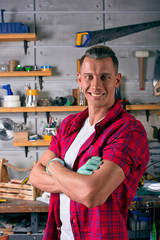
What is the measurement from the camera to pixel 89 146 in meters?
1.27

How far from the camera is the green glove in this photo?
1.13m

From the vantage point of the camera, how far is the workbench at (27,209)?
253 centimetres

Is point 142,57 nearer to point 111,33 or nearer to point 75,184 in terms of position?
point 111,33

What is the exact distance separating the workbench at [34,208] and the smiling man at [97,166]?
3.88 ft

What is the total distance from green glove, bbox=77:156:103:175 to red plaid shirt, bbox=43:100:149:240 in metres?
0.03

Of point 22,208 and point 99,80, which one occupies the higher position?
point 99,80

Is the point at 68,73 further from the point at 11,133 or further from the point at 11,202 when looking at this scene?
the point at 11,202

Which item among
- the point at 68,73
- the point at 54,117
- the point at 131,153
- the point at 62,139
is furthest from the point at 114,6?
the point at 131,153

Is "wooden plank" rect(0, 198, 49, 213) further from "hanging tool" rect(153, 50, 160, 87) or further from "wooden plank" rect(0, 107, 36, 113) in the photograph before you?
"hanging tool" rect(153, 50, 160, 87)

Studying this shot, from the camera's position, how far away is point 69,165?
133 centimetres

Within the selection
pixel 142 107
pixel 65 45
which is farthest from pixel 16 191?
pixel 65 45

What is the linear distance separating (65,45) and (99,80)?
6.82 feet

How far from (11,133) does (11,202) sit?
883 millimetres

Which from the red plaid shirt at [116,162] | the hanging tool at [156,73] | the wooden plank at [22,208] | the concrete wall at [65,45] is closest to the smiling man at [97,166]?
the red plaid shirt at [116,162]
